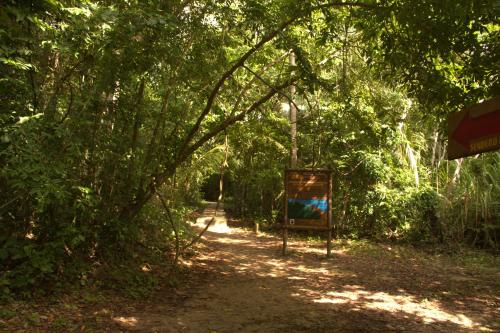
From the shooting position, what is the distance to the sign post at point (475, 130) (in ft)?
A: 9.49

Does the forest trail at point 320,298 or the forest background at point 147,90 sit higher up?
the forest background at point 147,90

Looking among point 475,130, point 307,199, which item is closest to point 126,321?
point 475,130

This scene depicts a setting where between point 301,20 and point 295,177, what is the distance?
523 centimetres

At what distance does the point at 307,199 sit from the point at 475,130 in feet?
25.6

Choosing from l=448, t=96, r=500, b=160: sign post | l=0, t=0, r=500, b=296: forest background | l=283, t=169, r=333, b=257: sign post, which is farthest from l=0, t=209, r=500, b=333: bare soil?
l=448, t=96, r=500, b=160: sign post

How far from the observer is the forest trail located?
554 centimetres

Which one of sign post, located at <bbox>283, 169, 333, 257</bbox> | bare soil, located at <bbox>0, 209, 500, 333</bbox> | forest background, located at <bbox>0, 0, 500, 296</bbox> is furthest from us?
sign post, located at <bbox>283, 169, 333, 257</bbox>

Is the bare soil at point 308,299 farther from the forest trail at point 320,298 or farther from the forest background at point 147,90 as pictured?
the forest background at point 147,90

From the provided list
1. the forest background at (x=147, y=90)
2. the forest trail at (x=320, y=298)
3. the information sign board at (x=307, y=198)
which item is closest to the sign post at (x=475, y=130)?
the forest background at (x=147, y=90)

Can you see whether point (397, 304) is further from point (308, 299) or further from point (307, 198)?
point (307, 198)

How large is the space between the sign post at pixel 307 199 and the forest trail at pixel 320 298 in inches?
33.4

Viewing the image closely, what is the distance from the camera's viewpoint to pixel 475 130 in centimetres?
305

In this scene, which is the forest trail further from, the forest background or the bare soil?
the forest background

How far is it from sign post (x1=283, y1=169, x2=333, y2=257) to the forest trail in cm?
85
